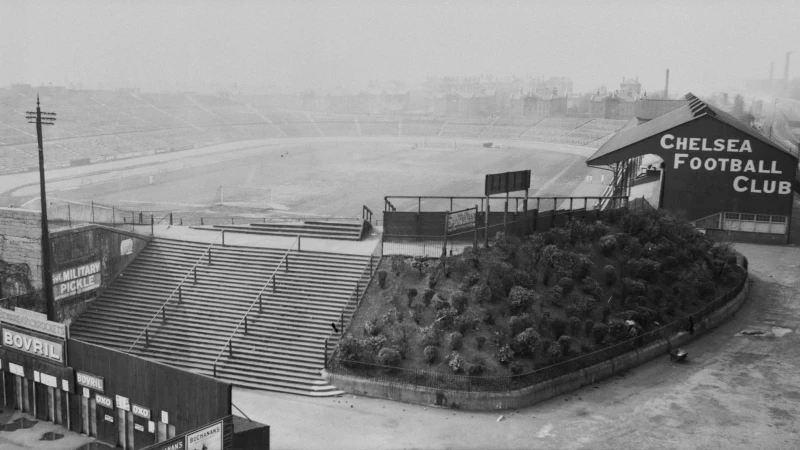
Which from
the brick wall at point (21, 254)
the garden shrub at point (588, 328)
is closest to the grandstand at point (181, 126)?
the brick wall at point (21, 254)

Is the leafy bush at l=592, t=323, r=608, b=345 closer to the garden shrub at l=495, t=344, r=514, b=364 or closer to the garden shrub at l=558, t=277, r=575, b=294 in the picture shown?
the garden shrub at l=558, t=277, r=575, b=294

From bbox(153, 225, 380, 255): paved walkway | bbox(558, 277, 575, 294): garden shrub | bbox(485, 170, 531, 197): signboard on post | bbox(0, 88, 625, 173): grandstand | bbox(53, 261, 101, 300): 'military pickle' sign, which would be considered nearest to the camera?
bbox(558, 277, 575, 294): garden shrub

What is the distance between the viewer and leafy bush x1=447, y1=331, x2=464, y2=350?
88.1 ft

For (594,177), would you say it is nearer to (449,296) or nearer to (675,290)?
(675,290)

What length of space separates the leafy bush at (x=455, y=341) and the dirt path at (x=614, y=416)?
8.26 ft

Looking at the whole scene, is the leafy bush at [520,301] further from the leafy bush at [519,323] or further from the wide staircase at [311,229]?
the wide staircase at [311,229]

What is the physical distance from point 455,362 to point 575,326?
207 inches

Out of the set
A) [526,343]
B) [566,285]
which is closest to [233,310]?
[526,343]

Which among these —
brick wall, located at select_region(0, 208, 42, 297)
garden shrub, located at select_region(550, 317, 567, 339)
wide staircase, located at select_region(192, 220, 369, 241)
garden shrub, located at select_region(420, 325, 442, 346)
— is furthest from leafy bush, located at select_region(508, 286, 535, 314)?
brick wall, located at select_region(0, 208, 42, 297)

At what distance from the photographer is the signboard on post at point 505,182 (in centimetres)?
3125

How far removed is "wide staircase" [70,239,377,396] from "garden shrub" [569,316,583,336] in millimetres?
8264

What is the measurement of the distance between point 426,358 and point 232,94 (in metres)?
145

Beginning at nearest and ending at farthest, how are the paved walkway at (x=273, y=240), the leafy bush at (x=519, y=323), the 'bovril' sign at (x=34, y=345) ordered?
the 'bovril' sign at (x=34, y=345) → the leafy bush at (x=519, y=323) → the paved walkway at (x=273, y=240)

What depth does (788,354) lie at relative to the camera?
98.4 ft
